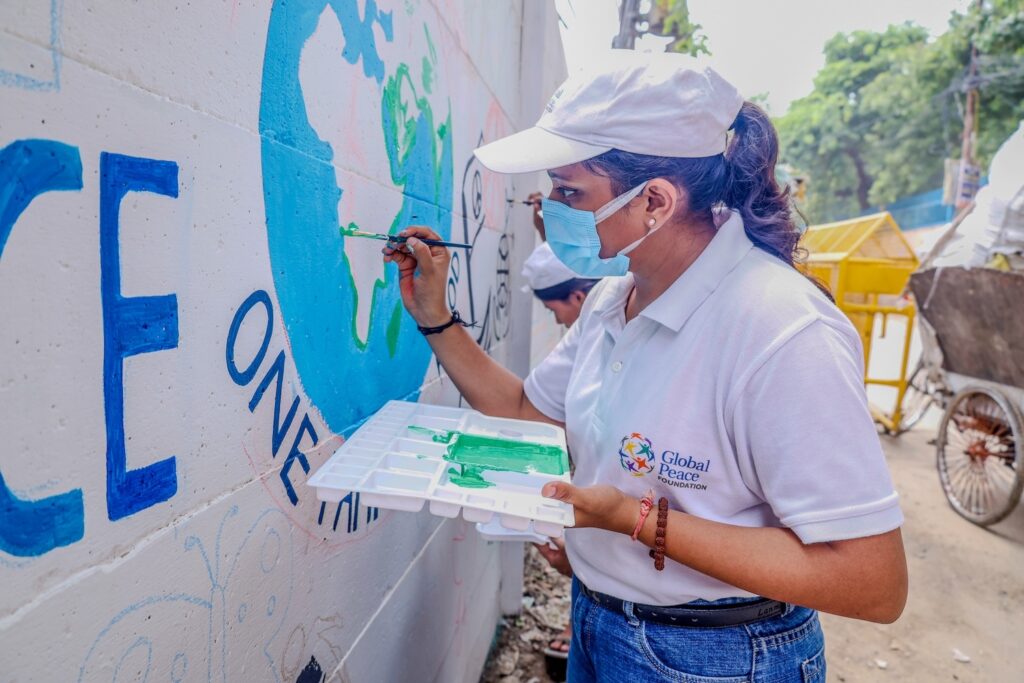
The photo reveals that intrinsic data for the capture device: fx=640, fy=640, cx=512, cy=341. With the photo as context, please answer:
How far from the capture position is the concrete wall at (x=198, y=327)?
2.02ft

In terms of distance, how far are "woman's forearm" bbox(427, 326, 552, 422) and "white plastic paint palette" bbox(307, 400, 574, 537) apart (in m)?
0.24

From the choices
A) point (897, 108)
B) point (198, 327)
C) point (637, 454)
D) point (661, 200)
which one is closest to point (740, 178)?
point (661, 200)

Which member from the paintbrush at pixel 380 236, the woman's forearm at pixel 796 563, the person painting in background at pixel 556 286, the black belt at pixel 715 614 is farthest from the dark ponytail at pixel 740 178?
the person painting in background at pixel 556 286

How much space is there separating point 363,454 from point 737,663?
2.58 ft

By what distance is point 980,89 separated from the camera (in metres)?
16.5

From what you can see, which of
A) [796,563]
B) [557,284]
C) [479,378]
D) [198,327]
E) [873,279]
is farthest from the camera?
[873,279]

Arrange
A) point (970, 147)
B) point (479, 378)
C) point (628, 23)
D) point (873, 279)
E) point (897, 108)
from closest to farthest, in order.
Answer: point (479, 378) → point (873, 279) → point (628, 23) → point (970, 147) → point (897, 108)

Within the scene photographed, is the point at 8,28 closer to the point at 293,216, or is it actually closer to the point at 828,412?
the point at 293,216

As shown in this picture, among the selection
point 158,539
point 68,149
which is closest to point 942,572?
point 158,539

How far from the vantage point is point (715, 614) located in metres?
1.19

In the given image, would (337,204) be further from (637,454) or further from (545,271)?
(545,271)

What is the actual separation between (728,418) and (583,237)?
0.49 meters

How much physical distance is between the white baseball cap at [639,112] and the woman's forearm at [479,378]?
49 centimetres

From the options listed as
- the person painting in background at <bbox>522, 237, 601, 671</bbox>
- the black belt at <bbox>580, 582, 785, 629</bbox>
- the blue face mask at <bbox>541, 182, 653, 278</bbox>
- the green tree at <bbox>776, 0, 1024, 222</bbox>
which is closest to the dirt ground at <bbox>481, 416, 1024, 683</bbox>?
the person painting in background at <bbox>522, 237, 601, 671</bbox>
